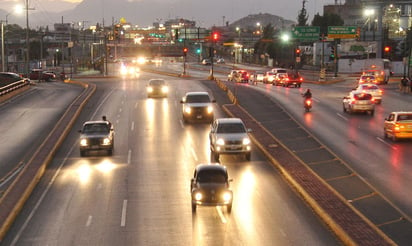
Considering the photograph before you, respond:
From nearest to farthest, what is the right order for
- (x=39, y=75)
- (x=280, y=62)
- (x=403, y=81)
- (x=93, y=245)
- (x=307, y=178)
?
(x=93, y=245)
(x=307, y=178)
(x=403, y=81)
(x=39, y=75)
(x=280, y=62)

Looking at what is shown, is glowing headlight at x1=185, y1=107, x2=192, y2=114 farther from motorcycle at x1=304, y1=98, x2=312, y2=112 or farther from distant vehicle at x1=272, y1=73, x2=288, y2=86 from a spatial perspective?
distant vehicle at x1=272, y1=73, x2=288, y2=86

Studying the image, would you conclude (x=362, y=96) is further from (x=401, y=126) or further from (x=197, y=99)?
(x=197, y=99)

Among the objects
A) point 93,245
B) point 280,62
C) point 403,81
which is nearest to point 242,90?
point 403,81

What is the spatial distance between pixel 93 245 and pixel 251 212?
19.2ft

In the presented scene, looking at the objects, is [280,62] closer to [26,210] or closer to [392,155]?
[392,155]

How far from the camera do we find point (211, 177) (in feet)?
68.6

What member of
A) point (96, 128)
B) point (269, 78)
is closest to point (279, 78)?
point (269, 78)

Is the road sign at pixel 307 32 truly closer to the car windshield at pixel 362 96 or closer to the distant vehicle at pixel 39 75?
the distant vehicle at pixel 39 75

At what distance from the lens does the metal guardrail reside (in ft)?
193

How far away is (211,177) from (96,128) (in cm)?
1412

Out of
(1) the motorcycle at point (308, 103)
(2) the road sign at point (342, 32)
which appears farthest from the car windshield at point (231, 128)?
(2) the road sign at point (342, 32)

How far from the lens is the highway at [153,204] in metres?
18.6

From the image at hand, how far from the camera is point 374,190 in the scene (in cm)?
2394

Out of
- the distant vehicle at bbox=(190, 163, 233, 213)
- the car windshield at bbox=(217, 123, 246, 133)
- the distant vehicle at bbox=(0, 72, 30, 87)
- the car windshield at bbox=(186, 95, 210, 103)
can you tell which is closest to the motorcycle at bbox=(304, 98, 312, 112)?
the car windshield at bbox=(186, 95, 210, 103)
